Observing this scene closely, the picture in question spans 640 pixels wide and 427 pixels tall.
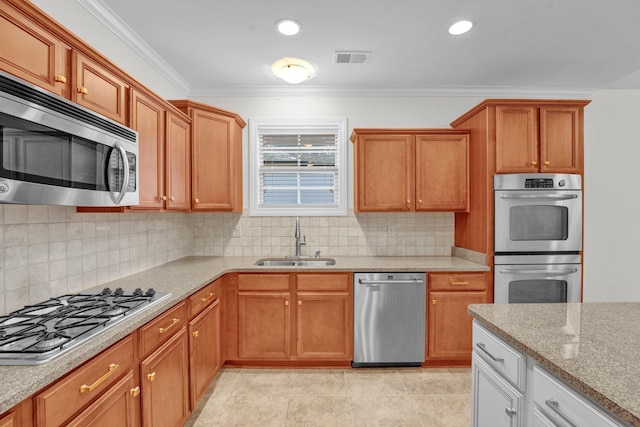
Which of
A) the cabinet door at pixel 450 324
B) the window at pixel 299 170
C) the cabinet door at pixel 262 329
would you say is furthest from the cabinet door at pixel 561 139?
the cabinet door at pixel 262 329

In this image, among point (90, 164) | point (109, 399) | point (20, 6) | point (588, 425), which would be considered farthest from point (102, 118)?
point (588, 425)

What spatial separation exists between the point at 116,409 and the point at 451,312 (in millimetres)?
2481

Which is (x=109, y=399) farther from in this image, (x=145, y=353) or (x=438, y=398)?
(x=438, y=398)

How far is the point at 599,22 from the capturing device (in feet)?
7.47

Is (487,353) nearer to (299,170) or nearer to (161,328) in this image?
(161,328)

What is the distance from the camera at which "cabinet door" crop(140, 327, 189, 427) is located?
1509 mm

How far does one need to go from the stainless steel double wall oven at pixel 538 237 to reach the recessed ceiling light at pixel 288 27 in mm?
2056

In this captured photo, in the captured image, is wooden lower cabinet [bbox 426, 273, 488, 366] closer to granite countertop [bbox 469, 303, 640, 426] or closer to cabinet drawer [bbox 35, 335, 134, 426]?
granite countertop [bbox 469, 303, 640, 426]

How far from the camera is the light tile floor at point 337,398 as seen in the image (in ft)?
6.93

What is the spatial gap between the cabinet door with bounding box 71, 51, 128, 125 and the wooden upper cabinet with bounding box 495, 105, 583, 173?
2.86 m

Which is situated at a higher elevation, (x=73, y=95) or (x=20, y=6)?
(x=20, y=6)

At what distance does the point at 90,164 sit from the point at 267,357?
2.06 metres

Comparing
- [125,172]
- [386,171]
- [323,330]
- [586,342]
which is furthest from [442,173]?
[125,172]

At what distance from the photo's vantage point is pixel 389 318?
2729mm
